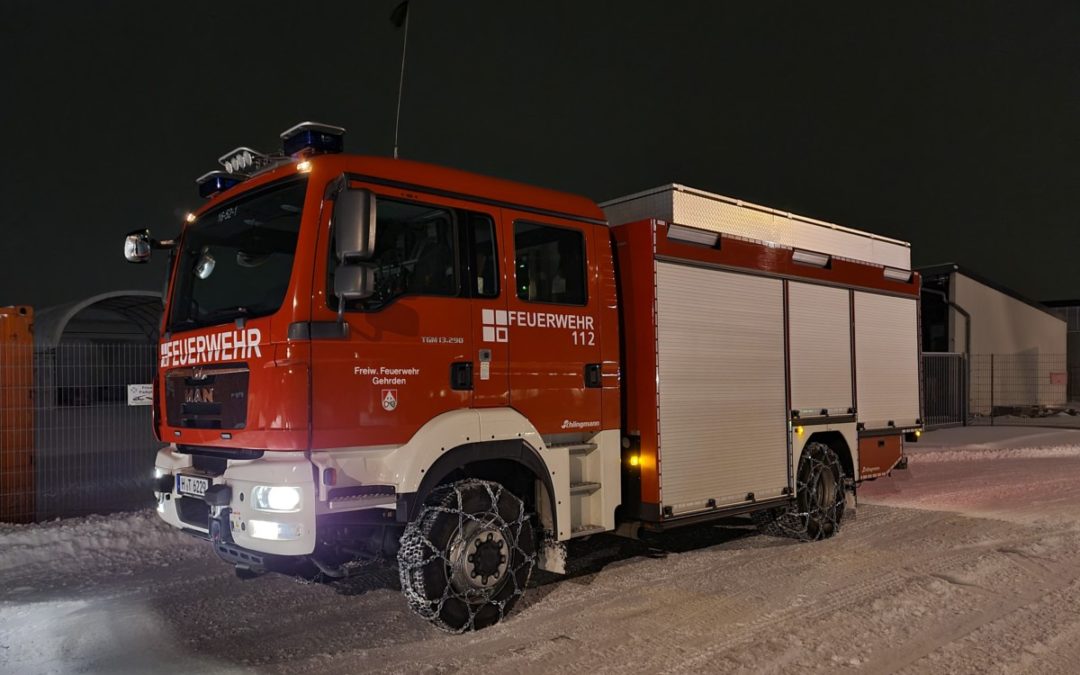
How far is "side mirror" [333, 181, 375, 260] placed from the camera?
4.13m

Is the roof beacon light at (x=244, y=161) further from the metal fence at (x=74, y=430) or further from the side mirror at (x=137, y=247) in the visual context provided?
the metal fence at (x=74, y=430)

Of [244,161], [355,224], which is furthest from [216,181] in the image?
[355,224]

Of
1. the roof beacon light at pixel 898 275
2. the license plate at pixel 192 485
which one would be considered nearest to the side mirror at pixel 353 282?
the license plate at pixel 192 485

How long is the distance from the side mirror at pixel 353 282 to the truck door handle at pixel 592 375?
1956 mm

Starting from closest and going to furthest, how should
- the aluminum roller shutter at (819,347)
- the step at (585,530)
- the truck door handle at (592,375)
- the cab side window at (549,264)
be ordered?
the cab side window at (549,264)
the step at (585,530)
the truck door handle at (592,375)
the aluminum roller shutter at (819,347)

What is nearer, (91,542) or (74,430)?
(91,542)

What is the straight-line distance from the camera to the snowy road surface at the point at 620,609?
14.0 feet

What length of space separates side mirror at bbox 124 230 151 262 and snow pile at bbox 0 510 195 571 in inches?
102

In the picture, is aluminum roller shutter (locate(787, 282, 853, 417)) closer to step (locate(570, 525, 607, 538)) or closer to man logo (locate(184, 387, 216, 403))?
step (locate(570, 525, 607, 538))

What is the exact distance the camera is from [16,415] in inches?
298

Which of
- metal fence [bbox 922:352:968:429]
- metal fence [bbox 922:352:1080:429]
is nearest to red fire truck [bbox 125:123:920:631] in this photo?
metal fence [bbox 922:352:1080:429]

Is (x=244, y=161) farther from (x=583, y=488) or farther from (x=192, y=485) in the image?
(x=583, y=488)

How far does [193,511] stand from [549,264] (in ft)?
9.65

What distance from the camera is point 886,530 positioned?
782 cm
